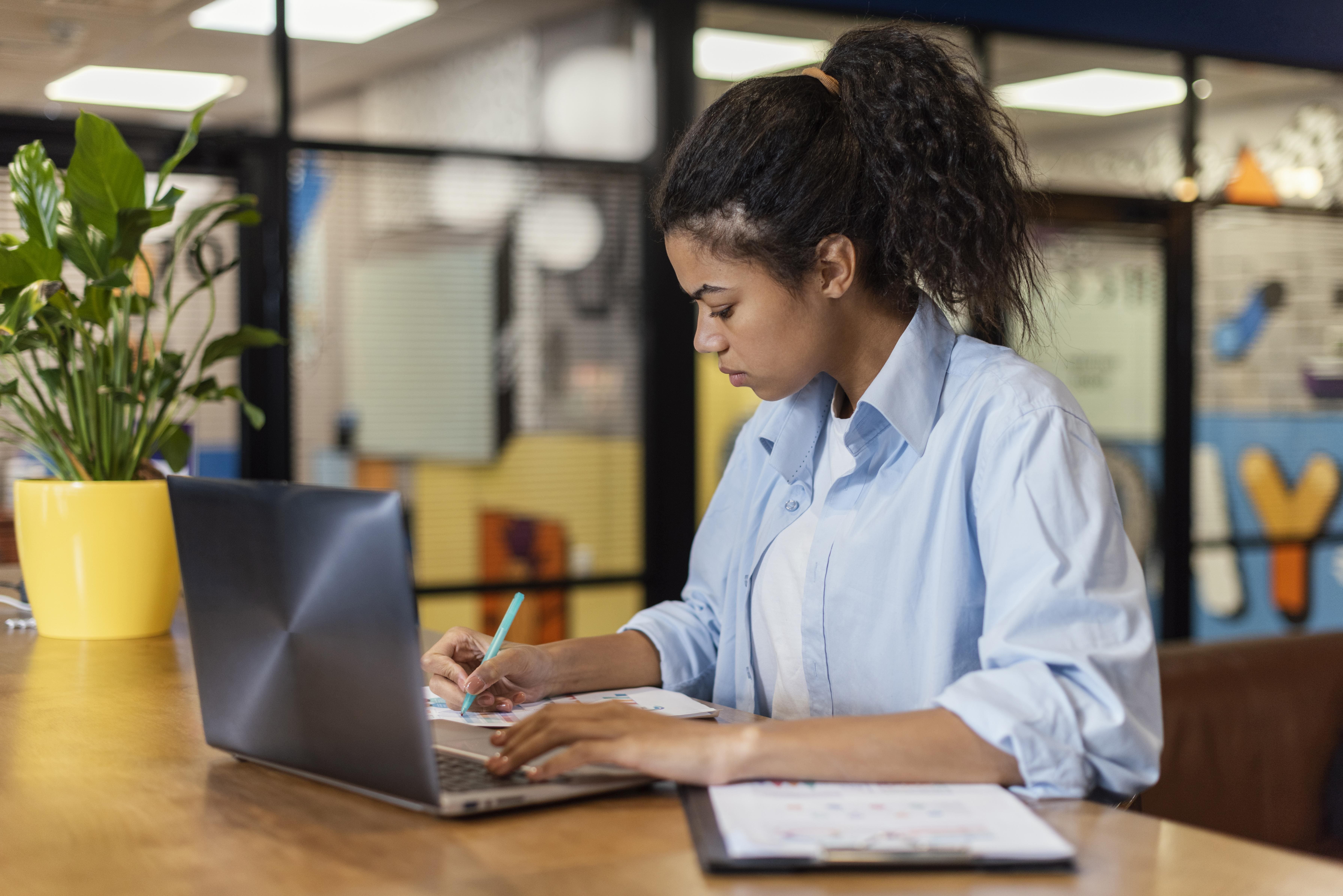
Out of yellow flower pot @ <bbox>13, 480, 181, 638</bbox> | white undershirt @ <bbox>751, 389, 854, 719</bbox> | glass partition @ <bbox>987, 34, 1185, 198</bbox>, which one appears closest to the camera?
white undershirt @ <bbox>751, 389, 854, 719</bbox>

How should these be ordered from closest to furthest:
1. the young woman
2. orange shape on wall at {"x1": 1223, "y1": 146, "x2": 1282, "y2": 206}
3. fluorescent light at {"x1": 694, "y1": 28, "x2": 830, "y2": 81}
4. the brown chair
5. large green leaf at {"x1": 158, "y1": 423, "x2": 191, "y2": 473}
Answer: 1. the young woman
2. large green leaf at {"x1": 158, "y1": 423, "x2": 191, "y2": 473}
3. the brown chair
4. fluorescent light at {"x1": 694, "y1": 28, "x2": 830, "y2": 81}
5. orange shape on wall at {"x1": 1223, "y1": 146, "x2": 1282, "y2": 206}

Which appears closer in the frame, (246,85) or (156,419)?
(156,419)

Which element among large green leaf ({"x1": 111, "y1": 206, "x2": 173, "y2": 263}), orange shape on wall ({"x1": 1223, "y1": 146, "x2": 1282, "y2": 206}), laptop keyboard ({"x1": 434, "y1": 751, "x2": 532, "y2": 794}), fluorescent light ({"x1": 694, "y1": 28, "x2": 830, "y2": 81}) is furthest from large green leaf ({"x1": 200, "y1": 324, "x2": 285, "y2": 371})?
orange shape on wall ({"x1": 1223, "y1": 146, "x2": 1282, "y2": 206})

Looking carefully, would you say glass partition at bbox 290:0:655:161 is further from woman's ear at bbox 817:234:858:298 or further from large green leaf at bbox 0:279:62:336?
woman's ear at bbox 817:234:858:298

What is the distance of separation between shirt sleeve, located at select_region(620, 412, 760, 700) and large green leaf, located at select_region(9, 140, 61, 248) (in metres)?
0.97

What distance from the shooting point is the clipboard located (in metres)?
0.91

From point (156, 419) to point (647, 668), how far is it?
0.89 m

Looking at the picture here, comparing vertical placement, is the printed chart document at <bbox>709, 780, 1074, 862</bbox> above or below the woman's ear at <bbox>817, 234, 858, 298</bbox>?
below

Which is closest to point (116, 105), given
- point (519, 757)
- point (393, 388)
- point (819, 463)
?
point (393, 388)

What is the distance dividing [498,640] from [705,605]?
0.43 metres

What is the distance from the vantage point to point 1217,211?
4.65 metres

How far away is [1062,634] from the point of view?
1.16 meters

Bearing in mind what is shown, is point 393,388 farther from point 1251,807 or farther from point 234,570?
point 234,570

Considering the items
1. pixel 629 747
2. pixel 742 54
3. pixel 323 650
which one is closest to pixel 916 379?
pixel 629 747
